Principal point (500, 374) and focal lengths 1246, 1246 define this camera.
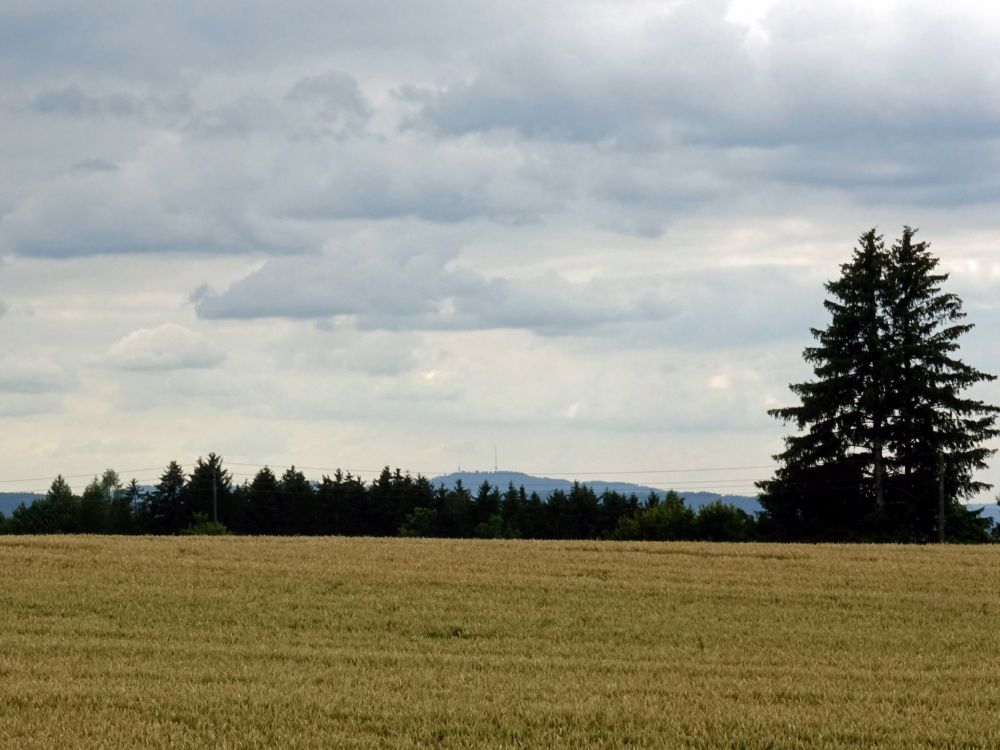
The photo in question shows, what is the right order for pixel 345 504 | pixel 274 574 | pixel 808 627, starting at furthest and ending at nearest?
pixel 345 504
pixel 274 574
pixel 808 627

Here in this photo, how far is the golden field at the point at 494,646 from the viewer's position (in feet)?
42.1

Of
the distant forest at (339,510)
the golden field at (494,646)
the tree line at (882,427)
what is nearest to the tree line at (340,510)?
the distant forest at (339,510)

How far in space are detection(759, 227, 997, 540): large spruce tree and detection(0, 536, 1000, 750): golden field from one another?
28153 mm

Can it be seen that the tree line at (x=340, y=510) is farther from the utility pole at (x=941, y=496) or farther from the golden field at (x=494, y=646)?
the golden field at (x=494, y=646)

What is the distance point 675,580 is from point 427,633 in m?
9.27

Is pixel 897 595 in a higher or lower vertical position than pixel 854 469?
lower

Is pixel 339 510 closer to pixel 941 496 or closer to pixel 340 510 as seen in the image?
pixel 340 510

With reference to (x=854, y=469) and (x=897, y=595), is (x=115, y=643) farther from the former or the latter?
(x=854, y=469)

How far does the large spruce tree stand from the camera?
6456cm

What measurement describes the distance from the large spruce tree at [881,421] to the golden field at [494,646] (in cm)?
2815

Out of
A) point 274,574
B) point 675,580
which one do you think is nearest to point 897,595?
point 675,580

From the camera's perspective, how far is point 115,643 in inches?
766

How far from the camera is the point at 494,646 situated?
66.4 feet

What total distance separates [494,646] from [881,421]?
49.9 m
